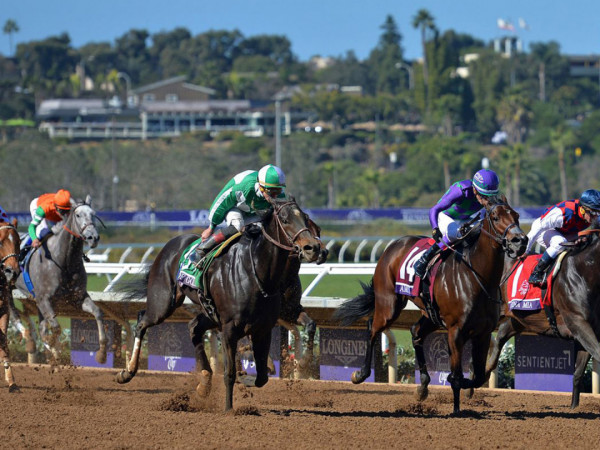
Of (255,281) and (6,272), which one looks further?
(6,272)

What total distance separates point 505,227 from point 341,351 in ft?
12.5

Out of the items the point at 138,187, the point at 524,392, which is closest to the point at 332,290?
the point at 524,392

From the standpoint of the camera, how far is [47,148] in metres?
65.2

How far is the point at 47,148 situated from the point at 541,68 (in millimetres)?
79577

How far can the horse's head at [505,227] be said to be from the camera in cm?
690

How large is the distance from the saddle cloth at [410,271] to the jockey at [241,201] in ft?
3.83

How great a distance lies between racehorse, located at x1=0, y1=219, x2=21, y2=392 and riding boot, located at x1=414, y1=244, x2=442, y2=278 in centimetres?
316

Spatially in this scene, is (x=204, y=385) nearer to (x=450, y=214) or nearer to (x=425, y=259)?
(x=425, y=259)

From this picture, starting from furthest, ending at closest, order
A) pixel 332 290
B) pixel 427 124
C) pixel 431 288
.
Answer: pixel 427 124 < pixel 332 290 < pixel 431 288

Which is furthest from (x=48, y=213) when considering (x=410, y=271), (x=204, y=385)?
(x=410, y=271)

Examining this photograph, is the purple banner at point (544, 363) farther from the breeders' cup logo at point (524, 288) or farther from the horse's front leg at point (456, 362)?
the horse's front leg at point (456, 362)

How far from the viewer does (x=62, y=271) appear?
1031 centimetres

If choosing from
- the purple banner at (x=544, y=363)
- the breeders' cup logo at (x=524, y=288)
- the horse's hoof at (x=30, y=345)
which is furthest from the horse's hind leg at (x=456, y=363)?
the horse's hoof at (x=30, y=345)

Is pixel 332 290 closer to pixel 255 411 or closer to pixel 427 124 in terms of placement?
pixel 255 411
